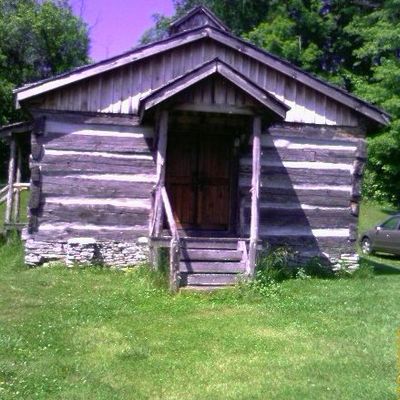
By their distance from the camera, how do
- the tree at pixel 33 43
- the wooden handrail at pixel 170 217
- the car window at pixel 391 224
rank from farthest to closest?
1. the tree at pixel 33 43
2. the car window at pixel 391 224
3. the wooden handrail at pixel 170 217

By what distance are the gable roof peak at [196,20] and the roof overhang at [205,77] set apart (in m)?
4.53

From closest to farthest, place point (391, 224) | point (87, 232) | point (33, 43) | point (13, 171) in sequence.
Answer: point (87, 232) → point (13, 171) → point (391, 224) → point (33, 43)

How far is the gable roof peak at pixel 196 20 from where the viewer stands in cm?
1552

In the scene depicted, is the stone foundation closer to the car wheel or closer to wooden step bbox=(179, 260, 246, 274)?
wooden step bbox=(179, 260, 246, 274)

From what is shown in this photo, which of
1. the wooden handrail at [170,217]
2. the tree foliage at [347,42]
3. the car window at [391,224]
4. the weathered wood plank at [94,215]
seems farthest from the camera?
the tree foliage at [347,42]

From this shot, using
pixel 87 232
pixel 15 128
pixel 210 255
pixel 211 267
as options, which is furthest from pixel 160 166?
pixel 15 128

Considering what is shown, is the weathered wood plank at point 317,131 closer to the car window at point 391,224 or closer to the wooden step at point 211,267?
the wooden step at point 211,267

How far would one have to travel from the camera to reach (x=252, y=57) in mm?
13430

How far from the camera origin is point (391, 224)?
67.1 ft

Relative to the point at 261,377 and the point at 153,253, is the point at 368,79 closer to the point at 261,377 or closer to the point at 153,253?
the point at 153,253

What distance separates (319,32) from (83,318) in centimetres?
3226

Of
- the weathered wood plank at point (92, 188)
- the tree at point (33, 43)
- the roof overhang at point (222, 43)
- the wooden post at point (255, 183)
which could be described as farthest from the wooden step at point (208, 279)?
the tree at point (33, 43)

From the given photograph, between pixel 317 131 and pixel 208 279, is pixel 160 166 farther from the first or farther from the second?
pixel 317 131

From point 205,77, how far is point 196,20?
207 inches
